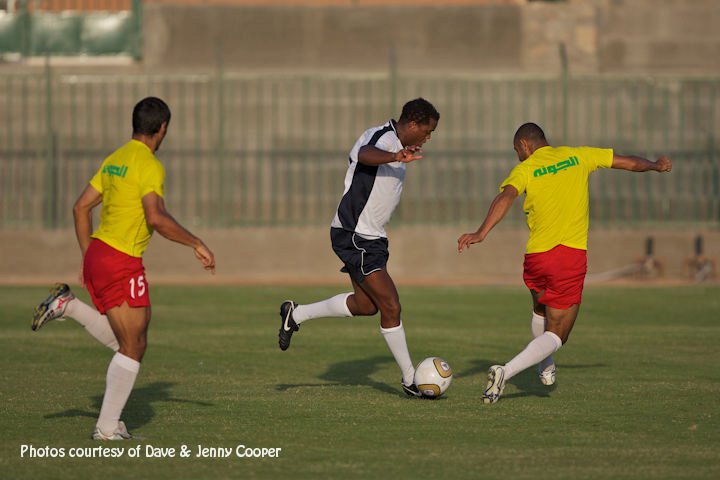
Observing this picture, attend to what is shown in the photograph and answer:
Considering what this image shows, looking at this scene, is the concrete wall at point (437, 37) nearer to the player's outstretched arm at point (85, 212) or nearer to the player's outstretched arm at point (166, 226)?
the player's outstretched arm at point (85, 212)

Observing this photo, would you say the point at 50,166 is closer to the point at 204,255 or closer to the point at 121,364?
the point at 121,364

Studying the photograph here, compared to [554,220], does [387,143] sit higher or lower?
higher

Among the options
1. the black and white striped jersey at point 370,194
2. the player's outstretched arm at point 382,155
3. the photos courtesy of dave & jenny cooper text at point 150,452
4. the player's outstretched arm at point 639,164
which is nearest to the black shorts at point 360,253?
the black and white striped jersey at point 370,194

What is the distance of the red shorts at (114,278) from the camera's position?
8562mm

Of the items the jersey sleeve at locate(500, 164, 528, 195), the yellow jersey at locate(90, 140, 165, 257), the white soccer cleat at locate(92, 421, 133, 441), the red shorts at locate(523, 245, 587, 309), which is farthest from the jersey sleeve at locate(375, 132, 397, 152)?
the white soccer cleat at locate(92, 421, 133, 441)

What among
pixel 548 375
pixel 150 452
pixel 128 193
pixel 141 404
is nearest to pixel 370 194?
pixel 548 375

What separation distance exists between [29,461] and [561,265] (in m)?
4.11

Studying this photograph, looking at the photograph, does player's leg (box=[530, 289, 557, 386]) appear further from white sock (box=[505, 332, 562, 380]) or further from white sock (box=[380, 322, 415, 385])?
white sock (box=[380, 322, 415, 385])

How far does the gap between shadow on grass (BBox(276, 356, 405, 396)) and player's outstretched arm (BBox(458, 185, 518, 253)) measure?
1694 mm

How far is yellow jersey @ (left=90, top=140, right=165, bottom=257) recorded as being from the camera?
28.1ft

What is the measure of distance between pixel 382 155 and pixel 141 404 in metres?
2.54

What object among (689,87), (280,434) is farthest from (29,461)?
(689,87)

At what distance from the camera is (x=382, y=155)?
32.7 ft

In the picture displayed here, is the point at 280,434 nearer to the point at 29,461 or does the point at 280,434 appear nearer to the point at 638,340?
the point at 29,461
